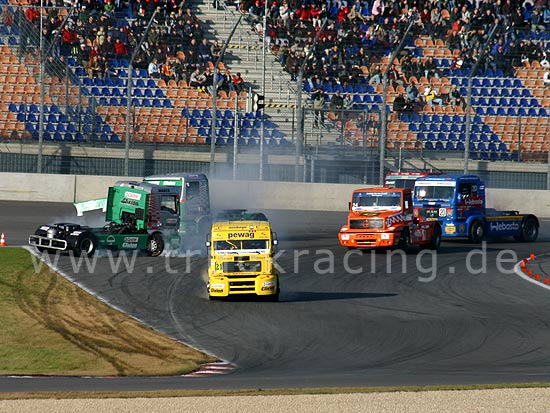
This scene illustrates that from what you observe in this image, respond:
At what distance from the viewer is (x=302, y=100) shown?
40750mm

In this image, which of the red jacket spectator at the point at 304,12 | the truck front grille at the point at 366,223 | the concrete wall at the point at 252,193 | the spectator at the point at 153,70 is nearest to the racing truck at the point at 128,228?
the truck front grille at the point at 366,223

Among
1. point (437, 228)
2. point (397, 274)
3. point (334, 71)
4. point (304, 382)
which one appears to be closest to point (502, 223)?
point (437, 228)

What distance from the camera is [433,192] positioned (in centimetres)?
3139

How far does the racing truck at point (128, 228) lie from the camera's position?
25344 millimetres

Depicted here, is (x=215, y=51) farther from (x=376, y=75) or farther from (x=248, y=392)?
(x=248, y=392)

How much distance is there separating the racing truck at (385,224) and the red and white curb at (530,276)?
115 inches

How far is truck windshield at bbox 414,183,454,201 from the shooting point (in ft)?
102

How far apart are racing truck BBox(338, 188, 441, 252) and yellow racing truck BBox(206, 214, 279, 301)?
7865mm

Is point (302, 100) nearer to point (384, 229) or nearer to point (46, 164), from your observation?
point (46, 164)

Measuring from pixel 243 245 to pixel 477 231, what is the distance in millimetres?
12870

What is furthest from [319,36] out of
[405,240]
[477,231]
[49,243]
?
[49,243]

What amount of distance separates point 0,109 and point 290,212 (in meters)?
12.0

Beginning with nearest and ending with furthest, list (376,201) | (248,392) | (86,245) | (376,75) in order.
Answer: (248,392)
(86,245)
(376,201)
(376,75)

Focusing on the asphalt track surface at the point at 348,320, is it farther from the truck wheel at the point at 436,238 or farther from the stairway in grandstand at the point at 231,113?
the stairway in grandstand at the point at 231,113
